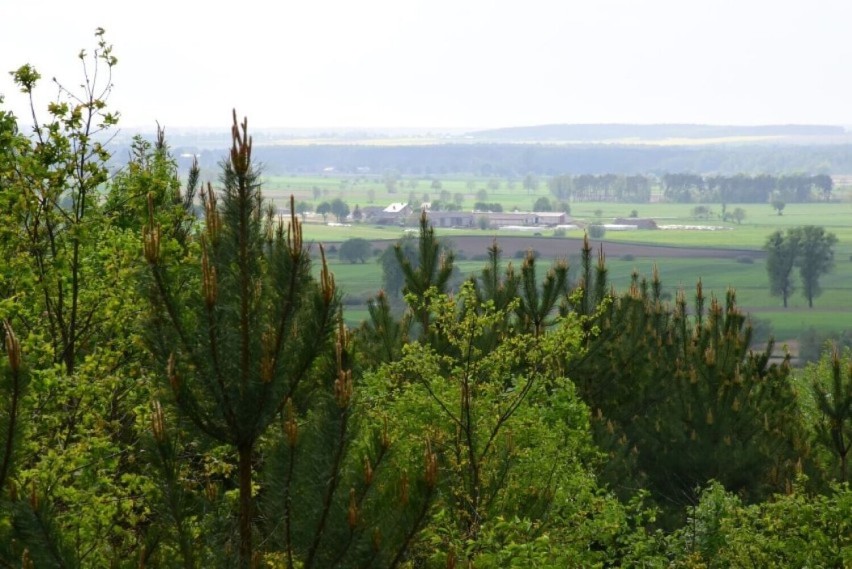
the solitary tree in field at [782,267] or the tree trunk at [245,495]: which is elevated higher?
the tree trunk at [245,495]

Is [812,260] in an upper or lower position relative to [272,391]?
lower

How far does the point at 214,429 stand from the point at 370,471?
6.06 ft

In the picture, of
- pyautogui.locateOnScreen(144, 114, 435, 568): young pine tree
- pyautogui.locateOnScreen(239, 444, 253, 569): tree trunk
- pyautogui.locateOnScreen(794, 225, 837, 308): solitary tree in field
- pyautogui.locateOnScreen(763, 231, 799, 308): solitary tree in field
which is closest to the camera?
pyautogui.locateOnScreen(144, 114, 435, 568): young pine tree

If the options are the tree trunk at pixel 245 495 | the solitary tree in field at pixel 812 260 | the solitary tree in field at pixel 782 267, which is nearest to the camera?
the tree trunk at pixel 245 495

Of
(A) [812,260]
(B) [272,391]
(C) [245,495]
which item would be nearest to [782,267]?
(A) [812,260]

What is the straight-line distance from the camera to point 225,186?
13398 millimetres

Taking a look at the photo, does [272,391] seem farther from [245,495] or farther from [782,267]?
[782,267]

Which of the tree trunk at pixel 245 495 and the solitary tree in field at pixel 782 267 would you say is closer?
the tree trunk at pixel 245 495

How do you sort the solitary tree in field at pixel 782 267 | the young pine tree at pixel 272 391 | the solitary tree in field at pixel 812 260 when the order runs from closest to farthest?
1. the young pine tree at pixel 272 391
2. the solitary tree in field at pixel 782 267
3. the solitary tree in field at pixel 812 260

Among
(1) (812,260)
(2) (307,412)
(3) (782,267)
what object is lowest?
(3) (782,267)

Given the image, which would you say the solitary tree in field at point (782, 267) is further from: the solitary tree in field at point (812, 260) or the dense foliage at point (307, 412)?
the dense foliage at point (307, 412)

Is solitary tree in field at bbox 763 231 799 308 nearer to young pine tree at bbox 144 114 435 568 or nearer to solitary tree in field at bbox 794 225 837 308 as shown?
solitary tree in field at bbox 794 225 837 308

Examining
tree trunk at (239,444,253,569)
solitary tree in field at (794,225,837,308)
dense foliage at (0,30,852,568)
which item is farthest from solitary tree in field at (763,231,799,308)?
tree trunk at (239,444,253,569)

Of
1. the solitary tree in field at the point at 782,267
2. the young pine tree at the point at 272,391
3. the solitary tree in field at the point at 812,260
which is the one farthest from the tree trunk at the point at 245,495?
the solitary tree in field at the point at 812,260
